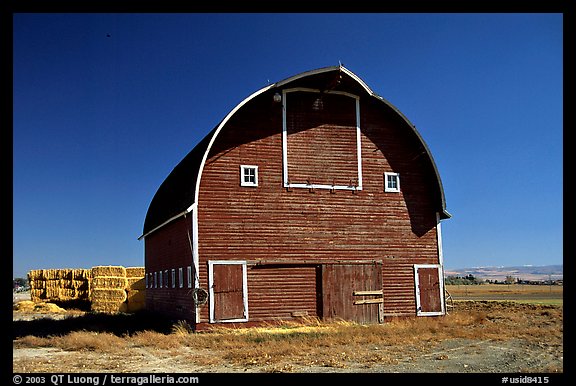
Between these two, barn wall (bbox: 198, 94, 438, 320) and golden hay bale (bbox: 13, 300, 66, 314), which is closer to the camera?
barn wall (bbox: 198, 94, 438, 320)

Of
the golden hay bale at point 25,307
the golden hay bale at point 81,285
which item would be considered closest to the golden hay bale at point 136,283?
the golden hay bale at point 81,285

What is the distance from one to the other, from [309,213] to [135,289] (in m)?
16.4

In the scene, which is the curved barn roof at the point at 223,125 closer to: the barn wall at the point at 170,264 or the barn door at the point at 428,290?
the barn wall at the point at 170,264

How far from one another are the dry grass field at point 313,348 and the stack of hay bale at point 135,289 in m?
10.9

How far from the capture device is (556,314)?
2466 centimetres

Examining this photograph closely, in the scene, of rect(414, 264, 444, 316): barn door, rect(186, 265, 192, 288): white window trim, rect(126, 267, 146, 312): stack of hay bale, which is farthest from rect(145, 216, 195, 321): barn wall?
rect(414, 264, 444, 316): barn door

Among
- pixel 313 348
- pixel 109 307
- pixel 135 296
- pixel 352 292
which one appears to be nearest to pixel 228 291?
pixel 352 292

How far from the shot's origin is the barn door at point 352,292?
20625 millimetres

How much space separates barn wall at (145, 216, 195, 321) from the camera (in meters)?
20.2

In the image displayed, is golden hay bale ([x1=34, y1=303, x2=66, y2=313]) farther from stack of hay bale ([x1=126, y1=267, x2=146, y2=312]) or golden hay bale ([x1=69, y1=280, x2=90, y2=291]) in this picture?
stack of hay bale ([x1=126, y1=267, x2=146, y2=312])

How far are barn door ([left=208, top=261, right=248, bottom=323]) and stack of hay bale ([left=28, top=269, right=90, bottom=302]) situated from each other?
861 inches

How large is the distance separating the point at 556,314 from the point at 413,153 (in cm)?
917

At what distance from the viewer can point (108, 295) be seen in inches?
1314
